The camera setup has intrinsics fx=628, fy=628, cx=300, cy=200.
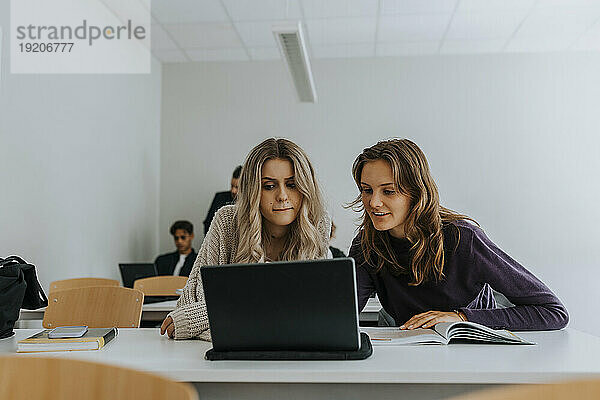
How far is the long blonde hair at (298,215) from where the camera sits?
6.39 ft

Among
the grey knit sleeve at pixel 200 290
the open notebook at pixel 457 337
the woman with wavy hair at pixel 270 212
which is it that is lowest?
the open notebook at pixel 457 337

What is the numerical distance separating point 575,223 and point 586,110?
1.06 meters

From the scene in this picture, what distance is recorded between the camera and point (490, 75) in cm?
596

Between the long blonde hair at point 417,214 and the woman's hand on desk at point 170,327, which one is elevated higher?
the long blonde hair at point 417,214

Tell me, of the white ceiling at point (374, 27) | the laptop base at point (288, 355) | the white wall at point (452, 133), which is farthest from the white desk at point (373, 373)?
the white wall at point (452, 133)

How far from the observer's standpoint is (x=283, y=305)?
4.58 ft

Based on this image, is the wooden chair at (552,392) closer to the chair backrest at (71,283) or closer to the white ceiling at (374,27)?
the chair backrest at (71,283)

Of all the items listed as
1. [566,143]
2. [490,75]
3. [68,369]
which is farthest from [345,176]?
[68,369]

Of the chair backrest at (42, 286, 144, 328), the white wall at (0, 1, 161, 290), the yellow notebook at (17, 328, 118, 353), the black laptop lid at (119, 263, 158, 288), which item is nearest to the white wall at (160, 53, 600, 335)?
the white wall at (0, 1, 161, 290)

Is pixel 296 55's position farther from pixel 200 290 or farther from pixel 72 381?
pixel 72 381

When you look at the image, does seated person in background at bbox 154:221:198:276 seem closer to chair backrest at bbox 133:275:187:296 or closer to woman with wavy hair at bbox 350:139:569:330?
chair backrest at bbox 133:275:187:296

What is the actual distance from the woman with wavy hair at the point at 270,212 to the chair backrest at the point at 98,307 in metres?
0.57

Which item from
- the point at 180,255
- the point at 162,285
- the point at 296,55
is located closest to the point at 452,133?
the point at 296,55

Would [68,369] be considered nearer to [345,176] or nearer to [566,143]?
[345,176]
